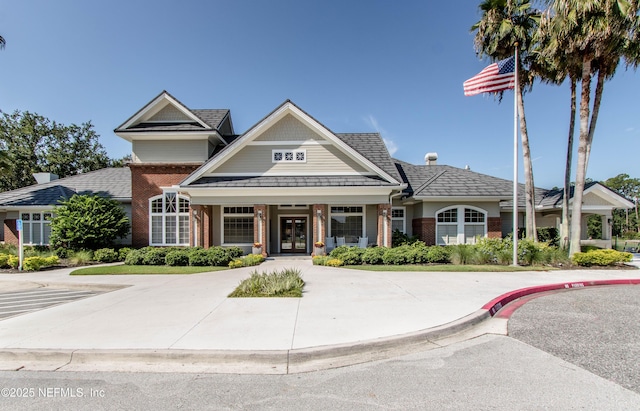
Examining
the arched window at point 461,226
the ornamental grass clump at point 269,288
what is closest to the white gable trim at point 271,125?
the arched window at point 461,226

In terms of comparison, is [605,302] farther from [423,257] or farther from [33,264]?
[33,264]

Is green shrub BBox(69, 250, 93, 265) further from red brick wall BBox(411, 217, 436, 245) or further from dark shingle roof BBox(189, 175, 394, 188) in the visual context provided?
red brick wall BBox(411, 217, 436, 245)

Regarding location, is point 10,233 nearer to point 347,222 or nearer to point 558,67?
point 347,222

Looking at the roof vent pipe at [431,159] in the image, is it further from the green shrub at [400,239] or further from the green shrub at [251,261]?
the green shrub at [251,261]

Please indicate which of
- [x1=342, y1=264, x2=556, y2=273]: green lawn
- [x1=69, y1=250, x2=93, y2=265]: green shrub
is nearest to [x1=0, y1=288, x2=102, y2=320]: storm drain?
[x1=69, y1=250, x2=93, y2=265]: green shrub

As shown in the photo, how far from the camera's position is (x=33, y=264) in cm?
1355

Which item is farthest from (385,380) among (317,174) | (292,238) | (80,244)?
(80,244)

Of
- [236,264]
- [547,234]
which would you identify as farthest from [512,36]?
[236,264]

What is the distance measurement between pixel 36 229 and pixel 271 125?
50.6 ft

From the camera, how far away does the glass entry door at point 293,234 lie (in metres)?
18.8

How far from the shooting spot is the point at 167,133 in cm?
1800

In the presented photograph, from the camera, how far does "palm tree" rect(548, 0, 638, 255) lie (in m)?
12.6

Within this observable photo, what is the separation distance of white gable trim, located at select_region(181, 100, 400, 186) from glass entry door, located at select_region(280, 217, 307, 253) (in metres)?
4.76

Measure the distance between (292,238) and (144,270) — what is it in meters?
8.13
